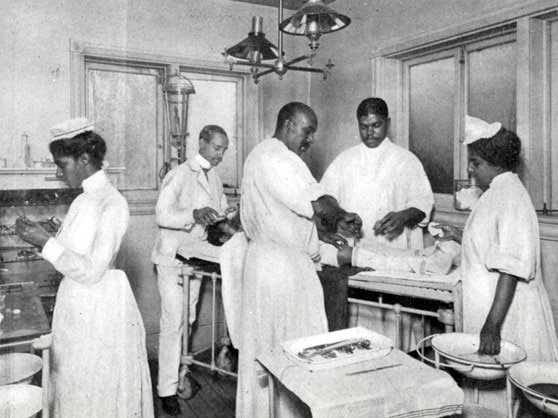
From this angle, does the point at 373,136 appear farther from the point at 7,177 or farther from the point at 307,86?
the point at 7,177

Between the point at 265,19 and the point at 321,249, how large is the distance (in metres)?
3.20

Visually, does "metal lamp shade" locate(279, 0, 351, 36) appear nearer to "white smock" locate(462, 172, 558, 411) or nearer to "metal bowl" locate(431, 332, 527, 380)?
"white smock" locate(462, 172, 558, 411)

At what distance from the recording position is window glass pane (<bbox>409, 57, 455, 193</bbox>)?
4305 millimetres

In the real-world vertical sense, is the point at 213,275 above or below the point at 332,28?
below

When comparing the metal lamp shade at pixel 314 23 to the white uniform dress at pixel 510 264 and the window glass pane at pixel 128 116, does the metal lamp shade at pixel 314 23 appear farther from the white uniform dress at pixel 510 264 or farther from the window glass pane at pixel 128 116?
the window glass pane at pixel 128 116

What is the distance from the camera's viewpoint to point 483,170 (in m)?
2.49

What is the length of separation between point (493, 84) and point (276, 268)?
236cm

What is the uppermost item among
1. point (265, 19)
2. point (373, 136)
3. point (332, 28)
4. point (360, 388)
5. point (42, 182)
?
point (265, 19)

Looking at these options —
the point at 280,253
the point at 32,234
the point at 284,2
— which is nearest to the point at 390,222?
the point at 280,253

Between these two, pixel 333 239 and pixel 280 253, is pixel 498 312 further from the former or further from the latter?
pixel 333 239

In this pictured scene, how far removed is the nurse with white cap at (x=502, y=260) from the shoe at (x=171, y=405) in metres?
2.12

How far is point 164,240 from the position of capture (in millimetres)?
3877

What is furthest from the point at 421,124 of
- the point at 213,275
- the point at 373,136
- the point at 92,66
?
the point at 92,66

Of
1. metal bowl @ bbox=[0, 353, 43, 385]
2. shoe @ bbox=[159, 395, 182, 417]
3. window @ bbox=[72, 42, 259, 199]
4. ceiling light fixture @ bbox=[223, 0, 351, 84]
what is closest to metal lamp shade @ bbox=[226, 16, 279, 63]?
ceiling light fixture @ bbox=[223, 0, 351, 84]
